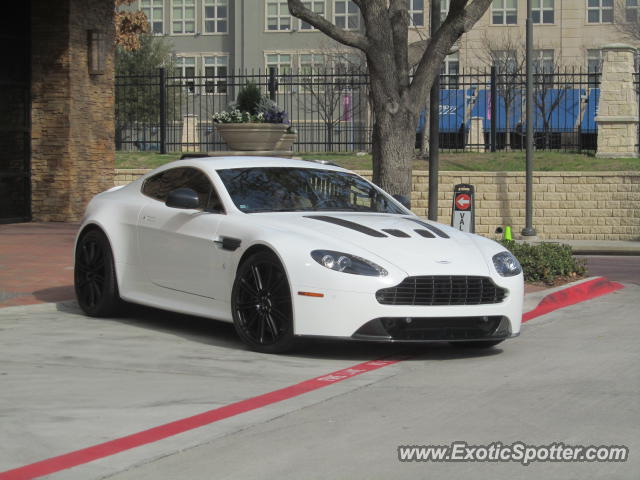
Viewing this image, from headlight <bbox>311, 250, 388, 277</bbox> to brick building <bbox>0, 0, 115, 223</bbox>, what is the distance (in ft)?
Answer: 47.8

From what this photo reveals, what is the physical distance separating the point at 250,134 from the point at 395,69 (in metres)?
4.11

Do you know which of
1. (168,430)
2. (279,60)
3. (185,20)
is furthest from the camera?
(185,20)

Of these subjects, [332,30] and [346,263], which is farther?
[332,30]

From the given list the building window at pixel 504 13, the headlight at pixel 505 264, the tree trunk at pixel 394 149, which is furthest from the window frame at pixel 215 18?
the headlight at pixel 505 264

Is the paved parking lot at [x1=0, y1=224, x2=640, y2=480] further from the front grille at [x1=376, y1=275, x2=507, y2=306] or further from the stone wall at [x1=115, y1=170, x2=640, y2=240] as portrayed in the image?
the stone wall at [x1=115, y1=170, x2=640, y2=240]

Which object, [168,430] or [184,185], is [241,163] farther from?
[168,430]

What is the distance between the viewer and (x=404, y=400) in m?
7.35

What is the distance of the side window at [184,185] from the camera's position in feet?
32.8

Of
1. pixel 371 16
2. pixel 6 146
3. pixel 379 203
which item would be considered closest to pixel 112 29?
pixel 6 146

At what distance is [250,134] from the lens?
19203 mm

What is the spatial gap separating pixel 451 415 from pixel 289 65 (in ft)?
205

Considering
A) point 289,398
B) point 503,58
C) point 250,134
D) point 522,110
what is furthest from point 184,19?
point 289,398

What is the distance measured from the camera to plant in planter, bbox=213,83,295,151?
19125 mm

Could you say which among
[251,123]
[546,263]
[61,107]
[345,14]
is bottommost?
[546,263]
